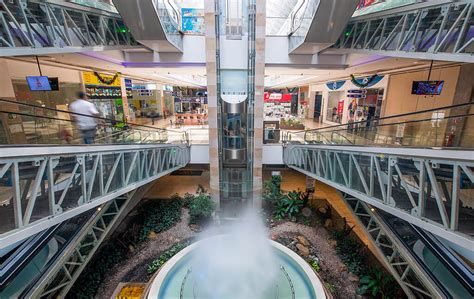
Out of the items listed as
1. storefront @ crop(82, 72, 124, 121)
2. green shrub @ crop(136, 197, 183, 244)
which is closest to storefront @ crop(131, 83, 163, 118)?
storefront @ crop(82, 72, 124, 121)

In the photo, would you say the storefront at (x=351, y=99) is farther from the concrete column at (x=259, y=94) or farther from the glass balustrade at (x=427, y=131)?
the glass balustrade at (x=427, y=131)

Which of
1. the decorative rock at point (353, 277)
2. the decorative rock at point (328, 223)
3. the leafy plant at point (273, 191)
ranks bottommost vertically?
the decorative rock at point (353, 277)

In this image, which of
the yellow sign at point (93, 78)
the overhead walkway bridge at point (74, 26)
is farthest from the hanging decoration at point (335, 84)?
the yellow sign at point (93, 78)

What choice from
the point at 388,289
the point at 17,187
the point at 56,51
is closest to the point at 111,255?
the point at 17,187

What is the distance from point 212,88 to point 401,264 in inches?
351

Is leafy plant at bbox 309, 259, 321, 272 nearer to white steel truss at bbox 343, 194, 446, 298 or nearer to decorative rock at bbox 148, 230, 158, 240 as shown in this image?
white steel truss at bbox 343, 194, 446, 298

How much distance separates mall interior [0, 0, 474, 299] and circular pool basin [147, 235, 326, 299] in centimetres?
4

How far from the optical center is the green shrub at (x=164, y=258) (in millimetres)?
7406

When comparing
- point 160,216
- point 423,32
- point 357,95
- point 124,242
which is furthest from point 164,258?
point 357,95

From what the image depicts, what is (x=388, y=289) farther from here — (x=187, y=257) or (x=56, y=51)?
(x=56, y=51)

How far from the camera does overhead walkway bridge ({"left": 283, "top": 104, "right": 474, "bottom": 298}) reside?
3.20m

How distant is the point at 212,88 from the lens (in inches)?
392

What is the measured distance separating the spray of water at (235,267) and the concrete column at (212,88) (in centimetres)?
347

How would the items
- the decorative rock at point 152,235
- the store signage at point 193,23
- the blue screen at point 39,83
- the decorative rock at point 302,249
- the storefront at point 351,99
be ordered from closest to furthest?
the blue screen at point 39,83 → the decorative rock at point 302,249 → the decorative rock at point 152,235 → the store signage at point 193,23 → the storefront at point 351,99
